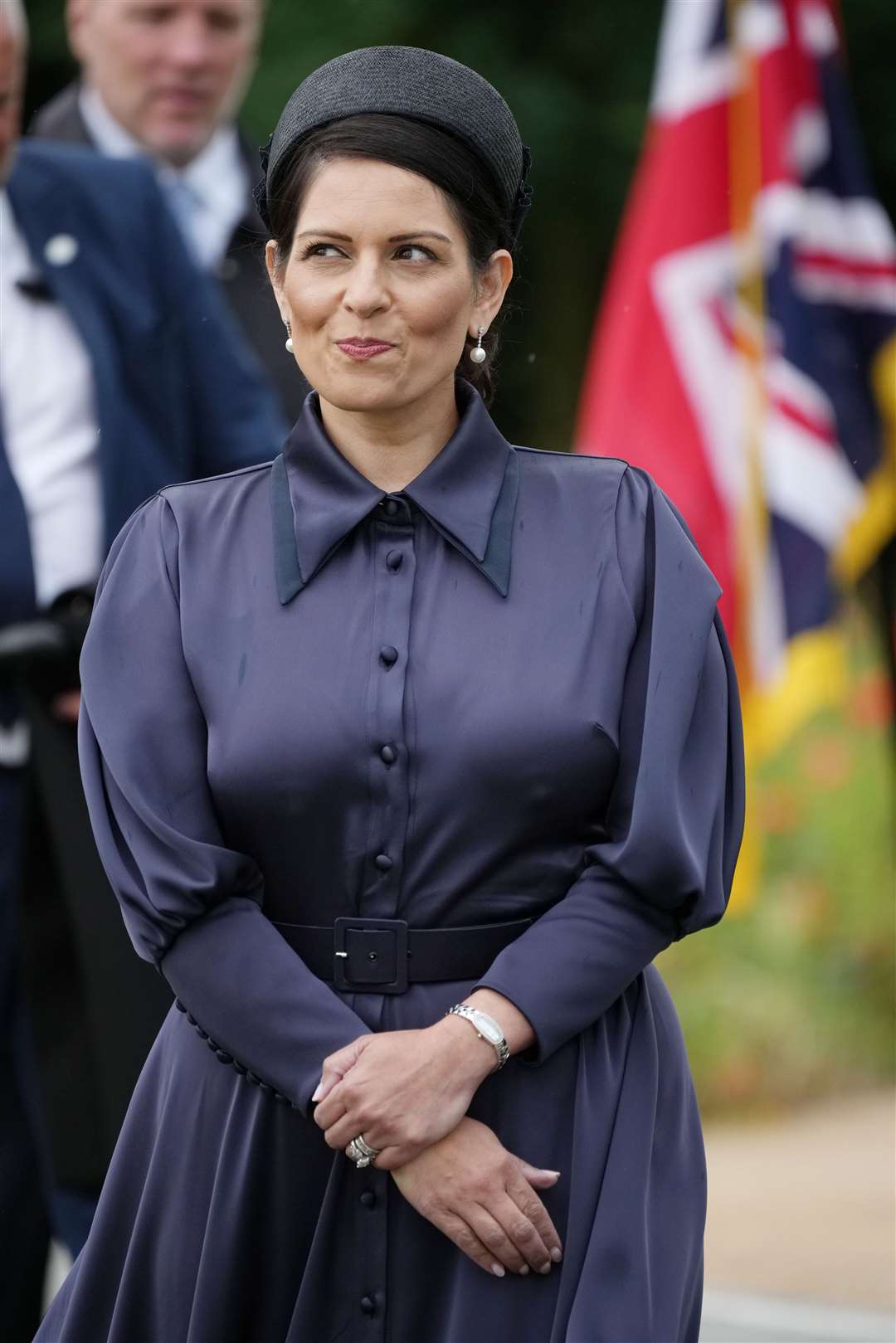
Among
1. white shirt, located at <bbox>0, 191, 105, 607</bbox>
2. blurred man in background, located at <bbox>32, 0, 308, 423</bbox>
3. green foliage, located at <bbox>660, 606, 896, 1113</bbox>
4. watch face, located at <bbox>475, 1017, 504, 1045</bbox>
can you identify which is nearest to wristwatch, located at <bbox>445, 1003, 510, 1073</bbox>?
watch face, located at <bbox>475, 1017, 504, 1045</bbox>

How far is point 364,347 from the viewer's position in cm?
247

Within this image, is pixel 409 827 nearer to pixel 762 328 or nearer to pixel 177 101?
pixel 177 101

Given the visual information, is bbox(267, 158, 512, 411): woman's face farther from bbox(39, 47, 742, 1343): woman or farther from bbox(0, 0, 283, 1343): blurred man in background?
bbox(0, 0, 283, 1343): blurred man in background

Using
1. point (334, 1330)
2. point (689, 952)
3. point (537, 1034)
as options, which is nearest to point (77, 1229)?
point (334, 1330)

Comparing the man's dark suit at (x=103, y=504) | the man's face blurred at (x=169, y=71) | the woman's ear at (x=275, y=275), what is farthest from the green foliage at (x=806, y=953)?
the woman's ear at (x=275, y=275)

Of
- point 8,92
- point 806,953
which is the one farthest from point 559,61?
point 8,92

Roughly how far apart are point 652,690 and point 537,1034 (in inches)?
15.6

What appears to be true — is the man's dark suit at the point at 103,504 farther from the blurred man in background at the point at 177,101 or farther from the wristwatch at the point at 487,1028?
the wristwatch at the point at 487,1028

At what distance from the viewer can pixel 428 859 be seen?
8.10 feet

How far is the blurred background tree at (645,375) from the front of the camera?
6.71 m

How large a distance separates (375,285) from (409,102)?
204 millimetres

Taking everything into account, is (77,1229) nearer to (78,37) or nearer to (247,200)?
(247,200)

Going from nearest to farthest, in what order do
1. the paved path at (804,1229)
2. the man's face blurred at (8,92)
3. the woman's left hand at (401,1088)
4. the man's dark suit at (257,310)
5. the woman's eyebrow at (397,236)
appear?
1. the woman's left hand at (401,1088)
2. the woman's eyebrow at (397,236)
3. the man's face blurred at (8,92)
4. the man's dark suit at (257,310)
5. the paved path at (804,1229)

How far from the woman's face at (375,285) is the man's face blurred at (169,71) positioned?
2.06 m
